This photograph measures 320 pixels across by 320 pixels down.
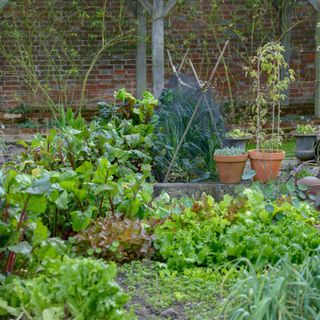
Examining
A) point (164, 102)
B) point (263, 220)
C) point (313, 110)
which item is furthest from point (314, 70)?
point (263, 220)

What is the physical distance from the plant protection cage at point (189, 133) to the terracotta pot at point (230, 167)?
0.35 m

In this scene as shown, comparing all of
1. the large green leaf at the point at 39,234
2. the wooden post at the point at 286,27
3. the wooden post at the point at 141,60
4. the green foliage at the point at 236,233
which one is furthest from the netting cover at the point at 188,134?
the wooden post at the point at 286,27

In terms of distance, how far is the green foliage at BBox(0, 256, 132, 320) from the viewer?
3.13 metres

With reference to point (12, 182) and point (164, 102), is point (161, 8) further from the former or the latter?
point (12, 182)

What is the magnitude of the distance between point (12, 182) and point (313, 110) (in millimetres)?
9496

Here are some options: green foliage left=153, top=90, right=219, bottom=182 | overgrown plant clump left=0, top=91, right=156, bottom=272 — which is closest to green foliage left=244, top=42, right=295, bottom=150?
green foliage left=153, top=90, right=219, bottom=182

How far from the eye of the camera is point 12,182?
3545 mm

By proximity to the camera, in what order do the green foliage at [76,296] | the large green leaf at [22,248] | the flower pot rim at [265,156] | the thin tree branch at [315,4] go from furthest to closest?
the thin tree branch at [315,4]
the flower pot rim at [265,156]
the large green leaf at [22,248]
the green foliage at [76,296]

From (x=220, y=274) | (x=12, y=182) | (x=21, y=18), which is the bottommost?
(x=220, y=274)

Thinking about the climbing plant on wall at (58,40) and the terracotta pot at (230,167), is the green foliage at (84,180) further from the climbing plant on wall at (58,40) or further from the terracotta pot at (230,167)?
the climbing plant on wall at (58,40)

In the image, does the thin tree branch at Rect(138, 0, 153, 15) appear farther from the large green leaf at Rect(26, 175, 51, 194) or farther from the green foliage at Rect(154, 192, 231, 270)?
the large green leaf at Rect(26, 175, 51, 194)

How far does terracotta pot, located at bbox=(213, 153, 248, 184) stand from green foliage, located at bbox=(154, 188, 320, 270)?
1.39 m

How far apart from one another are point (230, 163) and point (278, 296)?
327cm

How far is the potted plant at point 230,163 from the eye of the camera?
6.29 metres
